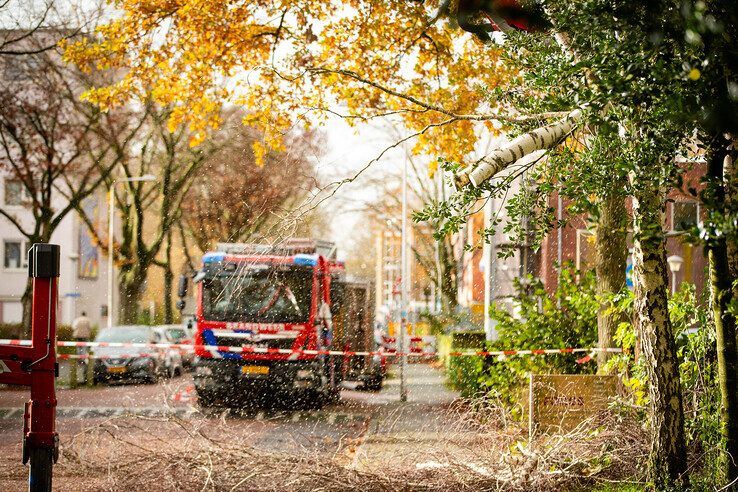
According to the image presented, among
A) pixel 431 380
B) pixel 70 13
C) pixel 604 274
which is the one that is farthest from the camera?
pixel 431 380

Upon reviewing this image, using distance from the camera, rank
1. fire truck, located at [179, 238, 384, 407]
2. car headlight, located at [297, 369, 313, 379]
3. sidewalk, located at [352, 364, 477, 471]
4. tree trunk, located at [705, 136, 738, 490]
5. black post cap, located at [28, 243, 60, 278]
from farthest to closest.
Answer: fire truck, located at [179, 238, 384, 407] < car headlight, located at [297, 369, 313, 379] < sidewalk, located at [352, 364, 477, 471] < tree trunk, located at [705, 136, 738, 490] < black post cap, located at [28, 243, 60, 278]

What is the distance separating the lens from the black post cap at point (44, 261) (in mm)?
5453

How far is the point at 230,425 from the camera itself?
15.1 m

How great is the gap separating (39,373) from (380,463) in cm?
386

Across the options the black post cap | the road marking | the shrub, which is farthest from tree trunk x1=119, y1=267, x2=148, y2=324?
the black post cap

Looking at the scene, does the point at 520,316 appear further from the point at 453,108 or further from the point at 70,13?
the point at 70,13

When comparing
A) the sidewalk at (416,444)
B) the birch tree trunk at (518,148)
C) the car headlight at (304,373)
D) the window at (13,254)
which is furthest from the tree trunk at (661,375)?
the window at (13,254)

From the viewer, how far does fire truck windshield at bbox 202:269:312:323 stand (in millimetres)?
19438

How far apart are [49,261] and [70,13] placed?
1918 cm

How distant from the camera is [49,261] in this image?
5.46m

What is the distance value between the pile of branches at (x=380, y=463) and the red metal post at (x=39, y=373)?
2485 mm

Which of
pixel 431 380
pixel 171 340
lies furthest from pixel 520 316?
pixel 171 340

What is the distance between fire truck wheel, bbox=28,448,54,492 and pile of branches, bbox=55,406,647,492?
2.45 meters

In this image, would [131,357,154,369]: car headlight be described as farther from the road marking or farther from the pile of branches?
the pile of branches
